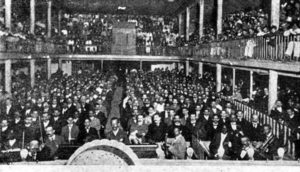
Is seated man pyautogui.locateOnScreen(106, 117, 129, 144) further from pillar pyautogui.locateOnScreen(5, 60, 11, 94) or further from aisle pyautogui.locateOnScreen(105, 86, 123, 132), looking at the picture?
pillar pyautogui.locateOnScreen(5, 60, 11, 94)

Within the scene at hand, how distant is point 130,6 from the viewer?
31906 millimetres

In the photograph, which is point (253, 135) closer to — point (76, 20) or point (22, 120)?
point (22, 120)

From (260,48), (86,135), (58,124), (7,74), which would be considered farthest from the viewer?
(7,74)

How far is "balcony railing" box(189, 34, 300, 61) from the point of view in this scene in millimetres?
11734

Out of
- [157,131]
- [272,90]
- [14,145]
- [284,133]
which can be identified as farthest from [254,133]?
[14,145]

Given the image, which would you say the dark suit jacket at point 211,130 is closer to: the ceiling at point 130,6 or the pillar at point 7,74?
the pillar at point 7,74

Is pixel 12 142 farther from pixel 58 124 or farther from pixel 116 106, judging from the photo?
pixel 116 106

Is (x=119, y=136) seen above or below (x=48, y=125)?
below

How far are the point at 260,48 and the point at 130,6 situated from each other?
62.3 ft

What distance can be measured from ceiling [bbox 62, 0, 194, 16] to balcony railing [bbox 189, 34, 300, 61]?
1018cm

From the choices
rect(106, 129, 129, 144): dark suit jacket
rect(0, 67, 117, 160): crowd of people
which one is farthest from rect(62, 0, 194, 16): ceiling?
rect(106, 129, 129, 144): dark suit jacket

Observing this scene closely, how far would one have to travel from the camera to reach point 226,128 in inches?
404

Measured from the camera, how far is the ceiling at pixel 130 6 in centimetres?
2995

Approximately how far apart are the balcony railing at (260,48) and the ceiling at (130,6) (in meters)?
10.2
